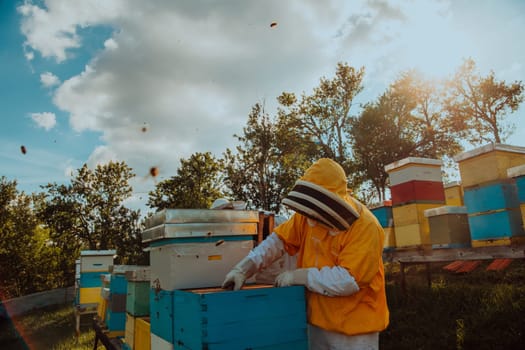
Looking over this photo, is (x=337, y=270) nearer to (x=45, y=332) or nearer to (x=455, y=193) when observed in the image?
(x=455, y=193)

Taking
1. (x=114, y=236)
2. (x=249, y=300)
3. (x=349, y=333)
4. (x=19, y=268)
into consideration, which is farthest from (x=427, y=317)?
(x=114, y=236)

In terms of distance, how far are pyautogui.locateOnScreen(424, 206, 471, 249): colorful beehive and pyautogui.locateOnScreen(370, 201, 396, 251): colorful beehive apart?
137 cm

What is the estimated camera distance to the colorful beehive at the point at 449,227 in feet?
16.2

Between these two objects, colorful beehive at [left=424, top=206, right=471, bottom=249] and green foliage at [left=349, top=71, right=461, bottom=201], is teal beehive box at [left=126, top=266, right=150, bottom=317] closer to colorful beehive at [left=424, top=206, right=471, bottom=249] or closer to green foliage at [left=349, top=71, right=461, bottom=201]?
colorful beehive at [left=424, top=206, right=471, bottom=249]

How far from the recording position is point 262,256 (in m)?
2.46

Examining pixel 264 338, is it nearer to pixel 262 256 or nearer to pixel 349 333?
pixel 349 333

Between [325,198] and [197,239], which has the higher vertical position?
[325,198]

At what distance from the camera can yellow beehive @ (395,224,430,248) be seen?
5641mm

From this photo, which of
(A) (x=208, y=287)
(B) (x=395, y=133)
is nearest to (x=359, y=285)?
(A) (x=208, y=287)

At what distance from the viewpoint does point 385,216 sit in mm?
6703

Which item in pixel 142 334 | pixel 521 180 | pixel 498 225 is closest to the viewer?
pixel 142 334

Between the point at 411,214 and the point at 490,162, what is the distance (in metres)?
1.64

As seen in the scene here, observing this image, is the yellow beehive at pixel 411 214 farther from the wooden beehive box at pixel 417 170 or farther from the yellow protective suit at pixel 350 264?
the yellow protective suit at pixel 350 264

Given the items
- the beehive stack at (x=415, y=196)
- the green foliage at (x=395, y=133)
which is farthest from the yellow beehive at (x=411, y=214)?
the green foliage at (x=395, y=133)
